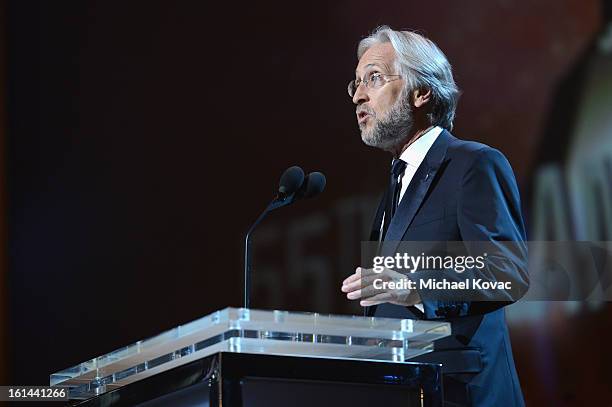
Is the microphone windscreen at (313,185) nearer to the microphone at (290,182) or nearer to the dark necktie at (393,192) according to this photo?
the microphone at (290,182)

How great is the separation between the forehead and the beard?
0.10 metres

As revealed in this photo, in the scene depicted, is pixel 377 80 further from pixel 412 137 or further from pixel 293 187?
pixel 293 187

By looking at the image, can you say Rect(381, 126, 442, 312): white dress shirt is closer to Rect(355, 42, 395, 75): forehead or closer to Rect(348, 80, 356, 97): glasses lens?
Rect(355, 42, 395, 75): forehead

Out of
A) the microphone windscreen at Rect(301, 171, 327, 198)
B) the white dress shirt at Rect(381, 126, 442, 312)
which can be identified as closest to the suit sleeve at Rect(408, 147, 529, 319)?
the white dress shirt at Rect(381, 126, 442, 312)

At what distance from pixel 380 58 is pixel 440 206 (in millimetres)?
599

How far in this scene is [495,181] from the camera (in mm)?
2303

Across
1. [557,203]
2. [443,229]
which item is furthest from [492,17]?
[443,229]

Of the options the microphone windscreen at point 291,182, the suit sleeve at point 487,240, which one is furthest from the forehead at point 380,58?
the microphone windscreen at point 291,182

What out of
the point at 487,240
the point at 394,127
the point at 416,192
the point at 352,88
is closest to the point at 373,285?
the point at 487,240

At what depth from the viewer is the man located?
205 cm

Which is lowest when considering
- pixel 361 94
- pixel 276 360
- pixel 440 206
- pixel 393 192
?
pixel 276 360

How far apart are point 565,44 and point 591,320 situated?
88 centimetres

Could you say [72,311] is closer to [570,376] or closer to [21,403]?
[21,403]

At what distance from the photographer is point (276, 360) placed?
Result: 63.6 inches
